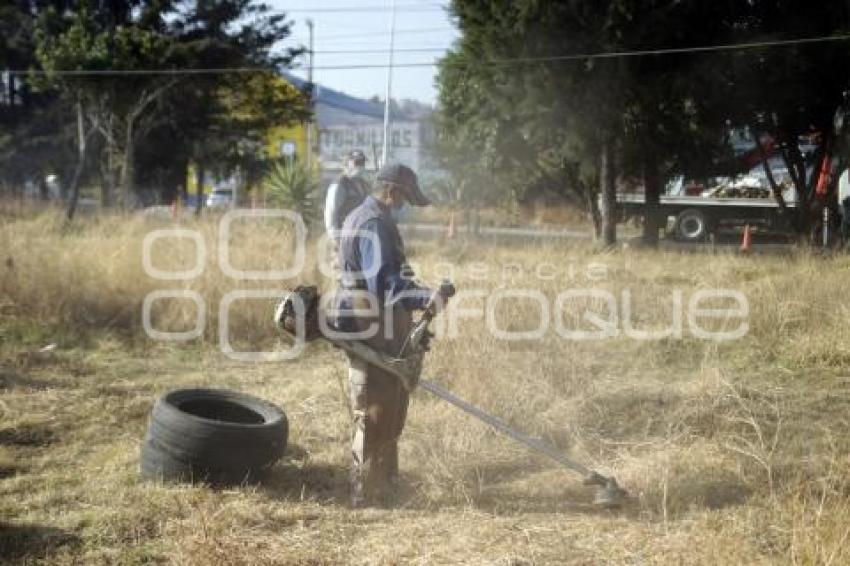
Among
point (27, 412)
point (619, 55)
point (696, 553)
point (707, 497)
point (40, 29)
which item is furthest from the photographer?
point (40, 29)

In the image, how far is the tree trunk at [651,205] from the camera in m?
19.1

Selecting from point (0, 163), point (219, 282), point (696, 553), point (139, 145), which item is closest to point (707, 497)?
point (696, 553)

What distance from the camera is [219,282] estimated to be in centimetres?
891

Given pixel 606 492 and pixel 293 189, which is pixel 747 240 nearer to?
pixel 293 189

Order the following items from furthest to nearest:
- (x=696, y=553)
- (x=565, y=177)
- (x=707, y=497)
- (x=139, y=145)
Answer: (x=139, y=145)
(x=565, y=177)
(x=707, y=497)
(x=696, y=553)

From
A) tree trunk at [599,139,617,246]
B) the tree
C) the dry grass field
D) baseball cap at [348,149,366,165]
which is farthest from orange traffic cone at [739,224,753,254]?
baseball cap at [348,149,366,165]

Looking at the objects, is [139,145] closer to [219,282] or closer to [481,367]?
[219,282]

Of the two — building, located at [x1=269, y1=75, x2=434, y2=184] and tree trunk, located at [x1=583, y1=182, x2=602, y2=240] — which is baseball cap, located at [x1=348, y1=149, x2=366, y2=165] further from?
building, located at [x1=269, y1=75, x2=434, y2=184]

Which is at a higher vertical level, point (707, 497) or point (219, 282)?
point (219, 282)

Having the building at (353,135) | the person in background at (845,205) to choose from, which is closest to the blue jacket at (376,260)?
the person in background at (845,205)

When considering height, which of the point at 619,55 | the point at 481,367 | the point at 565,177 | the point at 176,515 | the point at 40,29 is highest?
the point at 40,29

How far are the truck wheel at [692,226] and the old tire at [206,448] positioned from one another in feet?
63.9

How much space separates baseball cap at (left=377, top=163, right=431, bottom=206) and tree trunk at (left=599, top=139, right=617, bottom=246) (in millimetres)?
12963

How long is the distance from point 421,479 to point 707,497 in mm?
1568
